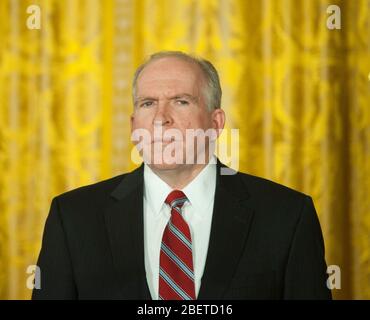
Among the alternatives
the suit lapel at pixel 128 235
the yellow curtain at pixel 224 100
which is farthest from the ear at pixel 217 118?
the yellow curtain at pixel 224 100

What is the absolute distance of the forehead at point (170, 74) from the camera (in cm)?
130

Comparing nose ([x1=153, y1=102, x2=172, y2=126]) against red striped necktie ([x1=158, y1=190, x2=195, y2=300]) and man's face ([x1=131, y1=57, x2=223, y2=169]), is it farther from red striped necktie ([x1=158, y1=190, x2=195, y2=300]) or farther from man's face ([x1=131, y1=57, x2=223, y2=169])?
red striped necktie ([x1=158, y1=190, x2=195, y2=300])

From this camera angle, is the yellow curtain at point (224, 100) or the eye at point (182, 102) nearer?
the eye at point (182, 102)

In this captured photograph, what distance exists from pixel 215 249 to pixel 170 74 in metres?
0.43

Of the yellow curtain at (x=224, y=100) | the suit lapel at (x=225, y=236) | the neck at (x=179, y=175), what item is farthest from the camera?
the yellow curtain at (x=224, y=100)

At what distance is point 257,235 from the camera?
126cm

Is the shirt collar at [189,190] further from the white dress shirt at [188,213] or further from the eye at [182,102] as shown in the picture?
the eye at [182,102]

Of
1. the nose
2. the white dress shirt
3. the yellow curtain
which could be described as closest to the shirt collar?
the white dress shirt

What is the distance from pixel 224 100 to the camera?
1829 mm

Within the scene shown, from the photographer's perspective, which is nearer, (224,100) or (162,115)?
(162,115)

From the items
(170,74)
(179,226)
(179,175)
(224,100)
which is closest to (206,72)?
(170,74)

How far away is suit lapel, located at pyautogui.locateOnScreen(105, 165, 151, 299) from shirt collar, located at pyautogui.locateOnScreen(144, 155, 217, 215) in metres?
0.02

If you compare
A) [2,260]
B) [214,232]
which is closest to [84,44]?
[2,260]

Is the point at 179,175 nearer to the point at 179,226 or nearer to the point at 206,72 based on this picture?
the point at 179,226
